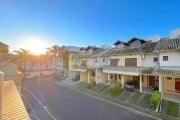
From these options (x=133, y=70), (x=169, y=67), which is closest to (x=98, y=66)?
(x=133, y=70)

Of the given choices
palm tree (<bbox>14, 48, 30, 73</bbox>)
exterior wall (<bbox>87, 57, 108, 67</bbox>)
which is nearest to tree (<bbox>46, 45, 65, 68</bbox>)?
palm tree (<bbox>14, 48, 30, 73</bbox>)

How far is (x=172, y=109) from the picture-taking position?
16.2 m

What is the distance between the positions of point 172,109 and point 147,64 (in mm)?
9137

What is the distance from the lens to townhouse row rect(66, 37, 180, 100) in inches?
774

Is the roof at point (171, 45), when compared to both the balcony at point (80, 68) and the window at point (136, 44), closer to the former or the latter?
the window at point (136, 44)

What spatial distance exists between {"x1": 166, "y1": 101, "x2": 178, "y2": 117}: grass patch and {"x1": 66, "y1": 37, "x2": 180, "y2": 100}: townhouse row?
2131 millimetres

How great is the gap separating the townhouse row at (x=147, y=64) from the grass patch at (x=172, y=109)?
2.13 m

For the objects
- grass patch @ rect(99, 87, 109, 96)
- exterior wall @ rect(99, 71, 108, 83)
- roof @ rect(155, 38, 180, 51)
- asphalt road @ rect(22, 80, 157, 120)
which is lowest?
asphalt road @ rect(22, 80, 157, 120)

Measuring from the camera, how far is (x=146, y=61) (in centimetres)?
2405

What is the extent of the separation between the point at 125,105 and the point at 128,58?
10061 mm

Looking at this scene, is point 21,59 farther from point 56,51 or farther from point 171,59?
point 171,59

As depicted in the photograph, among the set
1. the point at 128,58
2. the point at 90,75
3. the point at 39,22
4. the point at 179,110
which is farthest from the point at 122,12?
the point at 90,75

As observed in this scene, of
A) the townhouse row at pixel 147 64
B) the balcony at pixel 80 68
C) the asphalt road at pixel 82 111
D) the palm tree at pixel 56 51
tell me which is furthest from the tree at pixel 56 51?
the asphalt road at pixel 82 111

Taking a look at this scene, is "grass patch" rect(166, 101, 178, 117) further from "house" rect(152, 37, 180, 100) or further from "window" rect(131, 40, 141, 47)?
"window" rect(131, 40, 141, 47)
